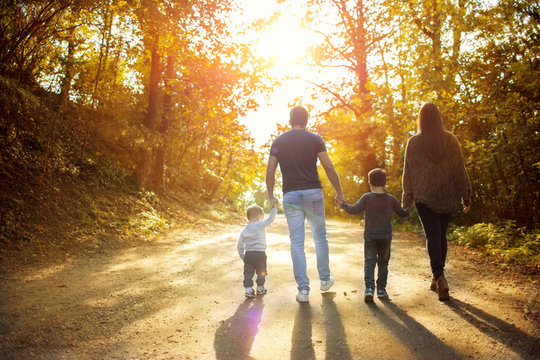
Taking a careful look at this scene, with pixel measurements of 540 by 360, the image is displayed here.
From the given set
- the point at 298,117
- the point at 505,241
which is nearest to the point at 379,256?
the point at 298,117

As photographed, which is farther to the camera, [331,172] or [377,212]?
[331,172]

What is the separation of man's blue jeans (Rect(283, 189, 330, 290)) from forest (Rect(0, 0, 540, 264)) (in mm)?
3659

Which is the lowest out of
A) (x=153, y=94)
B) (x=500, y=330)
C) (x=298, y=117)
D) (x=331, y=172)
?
(x=500, y=330)

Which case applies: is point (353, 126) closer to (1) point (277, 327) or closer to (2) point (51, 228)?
(2) point (51, 228)

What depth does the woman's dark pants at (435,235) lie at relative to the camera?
4676 millimetres

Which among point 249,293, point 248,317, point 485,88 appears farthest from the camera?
point 485,88

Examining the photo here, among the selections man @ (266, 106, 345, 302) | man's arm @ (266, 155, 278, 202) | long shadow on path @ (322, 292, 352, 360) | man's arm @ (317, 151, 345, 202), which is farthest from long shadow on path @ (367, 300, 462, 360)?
man's arm @ (266, 155, 278, 202)

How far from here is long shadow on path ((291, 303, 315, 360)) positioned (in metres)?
3.03

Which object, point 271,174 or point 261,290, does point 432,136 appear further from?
point 261,290

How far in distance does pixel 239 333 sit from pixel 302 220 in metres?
1.73

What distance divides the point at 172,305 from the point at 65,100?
23.5ft

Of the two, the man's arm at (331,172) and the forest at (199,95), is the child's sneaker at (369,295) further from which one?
the forest at (199,95)

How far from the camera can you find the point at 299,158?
4.80 metres

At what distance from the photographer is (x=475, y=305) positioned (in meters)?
4.28
